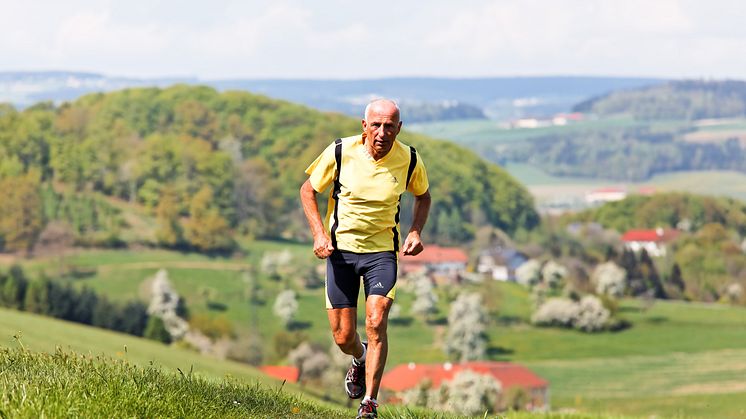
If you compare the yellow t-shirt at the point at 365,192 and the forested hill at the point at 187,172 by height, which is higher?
the yellow t-shirt at the point at 365,192

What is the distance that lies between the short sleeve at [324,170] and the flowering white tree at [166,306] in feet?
344

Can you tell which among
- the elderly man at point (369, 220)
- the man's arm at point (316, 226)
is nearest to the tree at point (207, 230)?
the man's arm at point (316, 226)

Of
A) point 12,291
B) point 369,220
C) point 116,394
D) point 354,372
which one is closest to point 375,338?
point 369,220

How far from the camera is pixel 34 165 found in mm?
159375

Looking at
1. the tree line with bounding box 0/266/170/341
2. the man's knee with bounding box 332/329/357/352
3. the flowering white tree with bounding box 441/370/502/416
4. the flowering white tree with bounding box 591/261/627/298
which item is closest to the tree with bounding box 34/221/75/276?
the tree line with bounding box 0/266/170/341

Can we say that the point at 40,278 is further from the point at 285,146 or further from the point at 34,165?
the point at 285,146

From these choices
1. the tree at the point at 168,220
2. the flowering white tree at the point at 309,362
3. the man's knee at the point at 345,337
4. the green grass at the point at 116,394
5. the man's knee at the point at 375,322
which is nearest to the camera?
the green grass at the point at 116,394

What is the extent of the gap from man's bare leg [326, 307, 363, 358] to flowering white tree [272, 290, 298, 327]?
113m

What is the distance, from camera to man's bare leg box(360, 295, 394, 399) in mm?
8254

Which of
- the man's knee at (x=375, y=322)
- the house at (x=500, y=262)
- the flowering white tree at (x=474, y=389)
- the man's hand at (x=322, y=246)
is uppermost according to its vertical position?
the man's hand at (x=322, y=246)

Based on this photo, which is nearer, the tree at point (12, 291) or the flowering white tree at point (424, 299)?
the tree at point (12, 291)

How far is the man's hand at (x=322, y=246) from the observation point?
27.2ft

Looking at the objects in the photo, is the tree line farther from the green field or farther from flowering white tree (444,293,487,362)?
flowering white tree (444,293,487,362)

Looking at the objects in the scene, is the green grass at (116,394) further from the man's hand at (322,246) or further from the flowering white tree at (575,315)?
the flowering white tree at (575,315)
